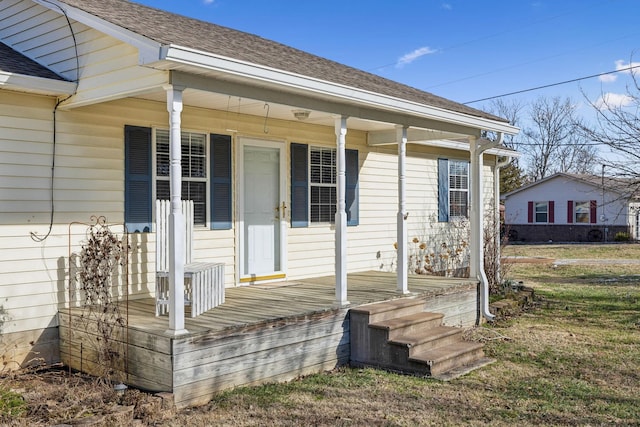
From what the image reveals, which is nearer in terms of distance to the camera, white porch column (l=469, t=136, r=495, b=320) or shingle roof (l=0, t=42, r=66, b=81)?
shingle roof (l=0, t=42, r=66, b=81)

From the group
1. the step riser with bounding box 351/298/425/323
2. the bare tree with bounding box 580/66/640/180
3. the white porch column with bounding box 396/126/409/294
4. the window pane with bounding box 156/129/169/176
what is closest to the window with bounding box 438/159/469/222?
the bare tree with bounding box 580/66/640/180

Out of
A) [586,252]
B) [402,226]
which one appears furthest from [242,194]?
[586,252]

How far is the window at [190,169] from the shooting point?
648 cm

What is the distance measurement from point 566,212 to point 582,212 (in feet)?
2.36

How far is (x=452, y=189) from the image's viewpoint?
445 inches

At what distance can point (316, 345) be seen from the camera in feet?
19.2

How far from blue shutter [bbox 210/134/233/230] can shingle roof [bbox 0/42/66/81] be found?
1.92 meters

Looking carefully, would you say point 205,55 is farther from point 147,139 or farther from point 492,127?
point 492,127

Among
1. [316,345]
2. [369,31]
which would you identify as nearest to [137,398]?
[316,345]

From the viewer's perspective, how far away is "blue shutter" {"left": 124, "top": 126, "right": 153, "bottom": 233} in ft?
20.2

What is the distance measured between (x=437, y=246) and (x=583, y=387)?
220 inches

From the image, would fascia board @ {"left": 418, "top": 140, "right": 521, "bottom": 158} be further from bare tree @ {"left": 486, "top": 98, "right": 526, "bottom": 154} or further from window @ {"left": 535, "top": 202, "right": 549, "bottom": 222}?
bare tree @ {"left": 486, "top": 98, "right": 526, "bottom": 154}

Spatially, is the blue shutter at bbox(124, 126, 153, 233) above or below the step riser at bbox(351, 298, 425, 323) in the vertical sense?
above

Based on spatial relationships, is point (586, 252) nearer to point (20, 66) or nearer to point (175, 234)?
point (175, 234)
